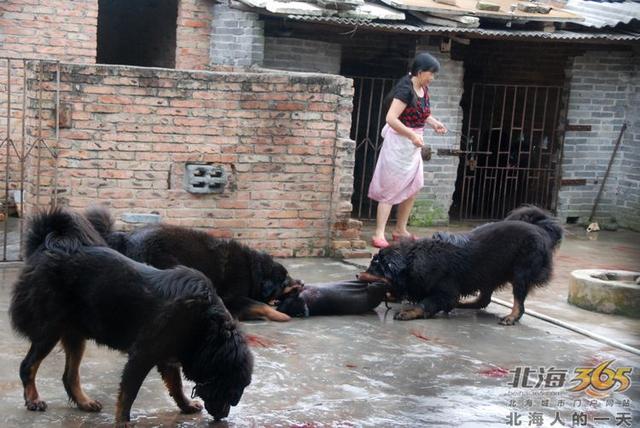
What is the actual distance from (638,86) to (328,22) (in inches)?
192

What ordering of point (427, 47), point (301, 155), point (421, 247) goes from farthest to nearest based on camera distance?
1. point (427, 47)
2. point (301, 155)
3. point (421, 247)

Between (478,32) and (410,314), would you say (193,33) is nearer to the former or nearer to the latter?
(478,32)

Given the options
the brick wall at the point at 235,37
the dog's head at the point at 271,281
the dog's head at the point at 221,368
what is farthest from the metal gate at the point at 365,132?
the dog's head at the point at 221,368

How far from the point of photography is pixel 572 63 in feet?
44.6

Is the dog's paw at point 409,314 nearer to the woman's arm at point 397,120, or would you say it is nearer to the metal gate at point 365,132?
the woman's arm at point 397,120

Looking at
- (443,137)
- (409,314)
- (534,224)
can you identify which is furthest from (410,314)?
(443,137)

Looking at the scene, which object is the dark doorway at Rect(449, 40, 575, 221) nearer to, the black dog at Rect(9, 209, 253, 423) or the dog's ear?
the dog's ear

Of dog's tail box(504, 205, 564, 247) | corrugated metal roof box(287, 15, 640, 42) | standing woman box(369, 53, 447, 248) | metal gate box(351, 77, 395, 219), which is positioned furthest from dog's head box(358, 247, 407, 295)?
metal gate box(351, 77, 395, 219)

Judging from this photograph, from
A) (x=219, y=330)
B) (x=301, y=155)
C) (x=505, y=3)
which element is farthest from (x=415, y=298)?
(x=505, y=3)

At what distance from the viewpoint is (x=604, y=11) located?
1402 centimetres

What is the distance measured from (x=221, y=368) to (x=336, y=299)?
2913mm

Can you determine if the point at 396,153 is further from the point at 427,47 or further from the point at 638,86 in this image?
the point at 638,86

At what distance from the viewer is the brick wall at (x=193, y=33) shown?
40.9 feet

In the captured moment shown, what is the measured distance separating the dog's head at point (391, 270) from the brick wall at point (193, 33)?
5391mm
